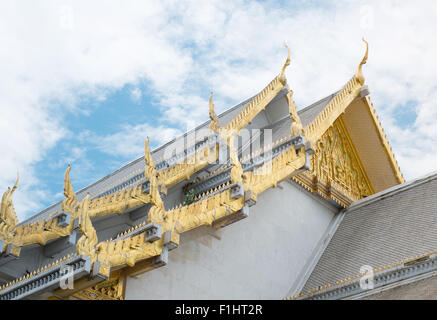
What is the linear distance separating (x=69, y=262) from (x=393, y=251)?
433 centimetres

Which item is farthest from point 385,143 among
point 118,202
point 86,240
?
point 86,240

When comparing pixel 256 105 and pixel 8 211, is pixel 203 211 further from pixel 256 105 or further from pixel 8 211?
pixel 256 105

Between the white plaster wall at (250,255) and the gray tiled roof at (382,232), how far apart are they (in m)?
0.36

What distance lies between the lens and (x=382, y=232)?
973cm

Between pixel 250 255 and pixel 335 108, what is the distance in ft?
9.19

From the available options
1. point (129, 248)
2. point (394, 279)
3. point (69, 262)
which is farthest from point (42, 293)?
point (394, 279)

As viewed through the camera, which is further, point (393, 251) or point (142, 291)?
point (393, 251)

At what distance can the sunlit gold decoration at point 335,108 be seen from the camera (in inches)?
384

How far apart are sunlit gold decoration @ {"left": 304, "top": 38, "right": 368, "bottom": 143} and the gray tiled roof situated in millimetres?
1477

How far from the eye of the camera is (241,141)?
35.4 ft

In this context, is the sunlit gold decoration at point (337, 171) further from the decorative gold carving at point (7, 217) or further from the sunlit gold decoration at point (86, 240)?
the sunlit gold decoration at point (86, 240)

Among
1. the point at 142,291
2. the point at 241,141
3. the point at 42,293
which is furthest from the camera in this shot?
the point at 241,141
